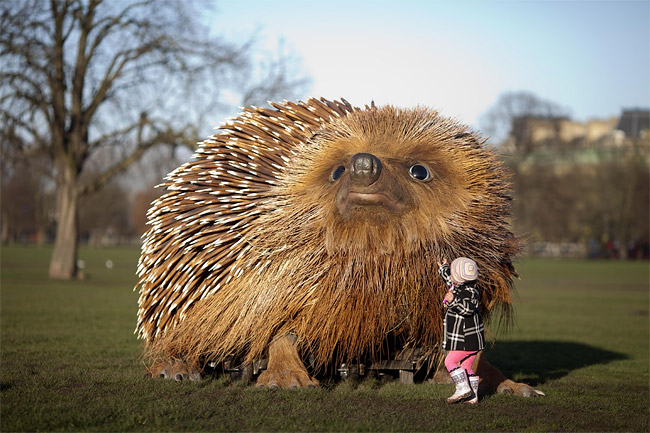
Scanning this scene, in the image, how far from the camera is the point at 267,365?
6.72m

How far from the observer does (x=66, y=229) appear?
25.8m

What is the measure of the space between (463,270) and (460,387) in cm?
117

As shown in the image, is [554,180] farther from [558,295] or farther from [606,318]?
[606,318]

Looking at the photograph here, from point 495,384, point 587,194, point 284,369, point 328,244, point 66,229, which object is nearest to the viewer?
point 328,244

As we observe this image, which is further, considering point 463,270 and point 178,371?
point 178,371

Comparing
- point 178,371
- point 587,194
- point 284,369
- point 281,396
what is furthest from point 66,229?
point 587,194

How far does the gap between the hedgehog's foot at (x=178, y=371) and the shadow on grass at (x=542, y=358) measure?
371cm

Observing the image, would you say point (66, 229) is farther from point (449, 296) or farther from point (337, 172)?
point (449, 296)

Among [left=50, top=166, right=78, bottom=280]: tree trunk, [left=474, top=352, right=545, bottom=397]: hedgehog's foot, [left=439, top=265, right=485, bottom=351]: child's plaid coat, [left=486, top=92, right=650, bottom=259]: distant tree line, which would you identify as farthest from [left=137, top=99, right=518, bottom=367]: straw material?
[left=486, top=92, right=650, bottom=259]: distant tree line

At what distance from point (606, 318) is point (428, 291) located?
1266 centimetres

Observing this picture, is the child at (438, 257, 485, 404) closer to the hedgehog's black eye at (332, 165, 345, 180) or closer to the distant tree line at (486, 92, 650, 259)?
the hedgehog's black eye at (332, 165, 345, 180)

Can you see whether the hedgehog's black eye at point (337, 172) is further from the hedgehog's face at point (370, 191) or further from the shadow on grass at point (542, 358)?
the shadow on grass at point (542, 358)

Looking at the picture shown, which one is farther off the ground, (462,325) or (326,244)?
(326,244)

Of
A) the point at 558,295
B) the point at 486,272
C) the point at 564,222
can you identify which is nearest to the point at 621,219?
the point at 564,222
